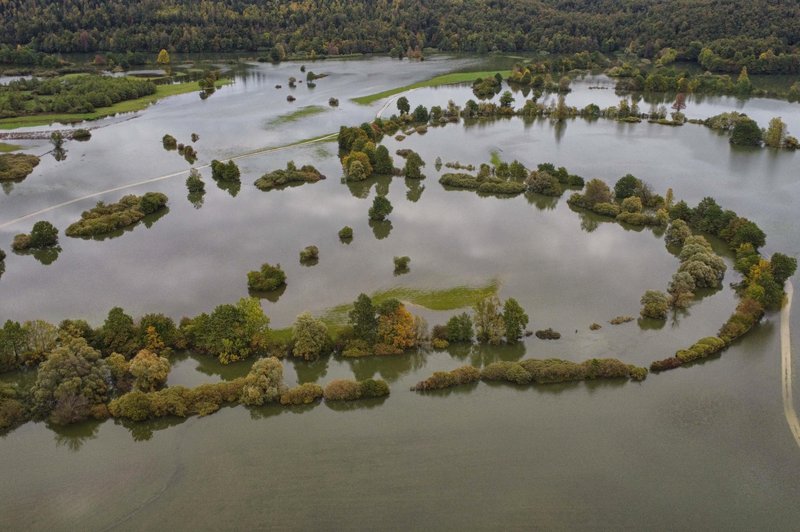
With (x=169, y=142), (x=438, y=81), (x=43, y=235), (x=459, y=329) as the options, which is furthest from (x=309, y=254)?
(x=438, y=81)

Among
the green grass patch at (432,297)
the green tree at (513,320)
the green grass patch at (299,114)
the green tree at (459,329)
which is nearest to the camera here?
the green tree at (513,320)

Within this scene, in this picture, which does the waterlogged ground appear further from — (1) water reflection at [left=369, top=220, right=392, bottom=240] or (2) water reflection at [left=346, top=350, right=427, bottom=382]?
(1) water reflection at [left=369, top=220, right=392, bottom=240]

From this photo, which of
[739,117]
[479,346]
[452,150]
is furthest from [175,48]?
[479,346]

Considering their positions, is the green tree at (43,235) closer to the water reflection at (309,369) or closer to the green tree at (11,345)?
the green tree at (11,345)

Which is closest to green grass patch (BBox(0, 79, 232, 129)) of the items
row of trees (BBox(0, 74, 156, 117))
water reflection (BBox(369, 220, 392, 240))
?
row of trees (BBox(0, 74, 156, 117))

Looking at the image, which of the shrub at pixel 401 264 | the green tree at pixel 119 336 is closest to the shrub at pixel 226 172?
the shrub at pixel 401 264
